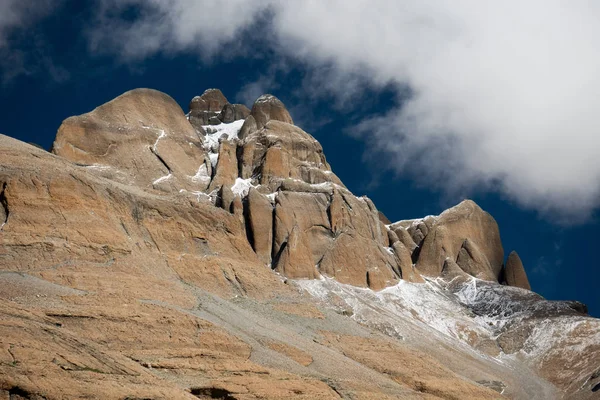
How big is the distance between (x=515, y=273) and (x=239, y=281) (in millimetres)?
65764

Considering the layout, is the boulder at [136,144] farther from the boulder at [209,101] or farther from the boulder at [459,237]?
the boulder at [459,237]

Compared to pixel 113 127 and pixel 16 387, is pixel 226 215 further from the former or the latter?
pixel 16 387

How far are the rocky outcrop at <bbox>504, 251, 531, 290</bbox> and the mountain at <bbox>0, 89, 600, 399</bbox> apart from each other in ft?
0.85

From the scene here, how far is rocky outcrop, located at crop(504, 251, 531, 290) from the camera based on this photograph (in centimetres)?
12647

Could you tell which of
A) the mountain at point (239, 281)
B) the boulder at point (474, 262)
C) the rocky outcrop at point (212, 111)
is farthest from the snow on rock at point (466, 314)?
the rocky outcrop at point (212, 111)

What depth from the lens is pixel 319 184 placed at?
390ft

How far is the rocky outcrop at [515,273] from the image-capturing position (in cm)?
12647

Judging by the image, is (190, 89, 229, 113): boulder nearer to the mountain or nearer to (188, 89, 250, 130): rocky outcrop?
(188, 89, 250, 130): rocky outcrop

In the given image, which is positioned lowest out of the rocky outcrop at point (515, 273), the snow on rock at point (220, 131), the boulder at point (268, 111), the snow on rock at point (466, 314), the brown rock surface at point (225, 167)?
the snow on rock at point (466, 314)

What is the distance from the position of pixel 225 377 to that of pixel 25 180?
110ft

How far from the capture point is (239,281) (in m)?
80.6

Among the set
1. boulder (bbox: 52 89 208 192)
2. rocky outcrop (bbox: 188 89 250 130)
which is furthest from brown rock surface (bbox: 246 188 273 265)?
rocky outcrop (bbox: 188 89 250 130)

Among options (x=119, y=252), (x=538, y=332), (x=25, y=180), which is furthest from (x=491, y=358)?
(x=25, y=180)

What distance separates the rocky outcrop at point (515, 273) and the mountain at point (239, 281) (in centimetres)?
26
